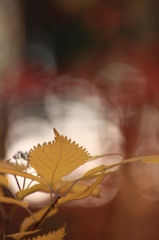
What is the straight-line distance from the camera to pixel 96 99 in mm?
2682

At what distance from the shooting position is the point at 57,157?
318 mm

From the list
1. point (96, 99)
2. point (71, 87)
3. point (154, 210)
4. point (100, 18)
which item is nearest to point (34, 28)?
point (100, 18)

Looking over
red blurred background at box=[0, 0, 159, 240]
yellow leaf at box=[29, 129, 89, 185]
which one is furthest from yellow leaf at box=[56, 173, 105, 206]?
red blurred background at box=[0, 0, 159, 240]

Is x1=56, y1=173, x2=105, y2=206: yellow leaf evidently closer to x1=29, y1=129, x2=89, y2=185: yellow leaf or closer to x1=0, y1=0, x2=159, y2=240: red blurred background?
x1=29, y1=129, x2=89, y2=185: yellow leaf

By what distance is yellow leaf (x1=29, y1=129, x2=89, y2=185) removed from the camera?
32 centimetres

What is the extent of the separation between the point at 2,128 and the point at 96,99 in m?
0.96

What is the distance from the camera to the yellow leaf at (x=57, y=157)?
316mm

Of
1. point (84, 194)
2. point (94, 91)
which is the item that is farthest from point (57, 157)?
point (94, 91)

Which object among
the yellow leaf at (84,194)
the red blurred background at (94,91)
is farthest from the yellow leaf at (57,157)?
the red blurred background at (94,91)

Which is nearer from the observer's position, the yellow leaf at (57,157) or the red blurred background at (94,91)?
the yellow leaf at (57,157)

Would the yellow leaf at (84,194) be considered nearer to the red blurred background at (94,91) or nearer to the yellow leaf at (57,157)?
the yellow leaf at (57,157)

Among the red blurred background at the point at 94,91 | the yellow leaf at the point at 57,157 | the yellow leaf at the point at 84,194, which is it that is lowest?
the yellow leaf at the point at 84,194

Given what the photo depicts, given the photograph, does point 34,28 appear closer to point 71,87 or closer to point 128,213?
point 71,87

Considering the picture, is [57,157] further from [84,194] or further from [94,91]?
[94,91]
